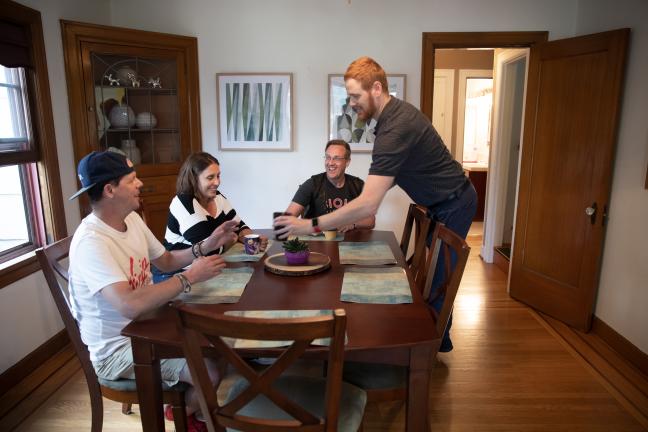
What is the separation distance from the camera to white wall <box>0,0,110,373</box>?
2.29 m

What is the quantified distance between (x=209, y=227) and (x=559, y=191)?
2.35 metres

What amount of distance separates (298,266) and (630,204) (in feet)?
6.82

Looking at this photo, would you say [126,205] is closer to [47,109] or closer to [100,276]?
[100,276]

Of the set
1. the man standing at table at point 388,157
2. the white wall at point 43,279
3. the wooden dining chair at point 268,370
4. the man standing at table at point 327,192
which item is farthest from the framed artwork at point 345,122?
the wooden dining chair at point 268,370

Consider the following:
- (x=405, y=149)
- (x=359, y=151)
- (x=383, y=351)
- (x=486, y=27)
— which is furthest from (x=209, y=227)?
(x=486, y=27)

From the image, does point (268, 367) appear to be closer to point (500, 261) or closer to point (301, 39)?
point (301, 39)

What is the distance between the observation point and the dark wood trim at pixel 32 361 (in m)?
2.26

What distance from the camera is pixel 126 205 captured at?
155 centimetres

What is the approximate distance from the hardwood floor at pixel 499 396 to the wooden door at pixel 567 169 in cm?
39

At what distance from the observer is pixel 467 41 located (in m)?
3.31

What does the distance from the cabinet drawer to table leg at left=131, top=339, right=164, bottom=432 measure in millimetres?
2123

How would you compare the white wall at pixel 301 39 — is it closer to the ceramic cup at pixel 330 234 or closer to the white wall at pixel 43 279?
the white wall at pixel 43 279

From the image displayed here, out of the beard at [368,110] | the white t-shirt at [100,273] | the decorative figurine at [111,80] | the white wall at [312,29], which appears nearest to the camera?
the white t-shirt at [100,273]

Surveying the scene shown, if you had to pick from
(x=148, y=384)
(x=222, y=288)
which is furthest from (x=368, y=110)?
(x=148, y=384)
